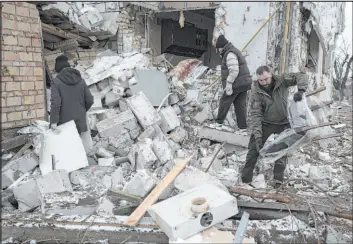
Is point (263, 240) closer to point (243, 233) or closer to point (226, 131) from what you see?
point (243, 233)

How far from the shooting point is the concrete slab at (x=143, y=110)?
220 inches

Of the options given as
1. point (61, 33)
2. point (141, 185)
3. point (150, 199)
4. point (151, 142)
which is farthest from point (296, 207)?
point (61, 33)

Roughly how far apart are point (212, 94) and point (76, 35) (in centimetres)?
309

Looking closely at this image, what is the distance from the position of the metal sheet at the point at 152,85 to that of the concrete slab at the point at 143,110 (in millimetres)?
385

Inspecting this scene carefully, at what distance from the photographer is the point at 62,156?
4.50 m

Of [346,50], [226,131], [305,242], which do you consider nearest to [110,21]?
[226,131]

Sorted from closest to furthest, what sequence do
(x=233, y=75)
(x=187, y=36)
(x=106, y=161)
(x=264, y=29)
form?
1. (x=106, y=161)
2. (x=233, y=75)
3. (x=264, y=29)
4. (x=187, y=36)

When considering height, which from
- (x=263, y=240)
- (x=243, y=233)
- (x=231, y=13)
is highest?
(x=231, y=13)

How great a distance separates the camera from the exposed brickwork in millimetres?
4473

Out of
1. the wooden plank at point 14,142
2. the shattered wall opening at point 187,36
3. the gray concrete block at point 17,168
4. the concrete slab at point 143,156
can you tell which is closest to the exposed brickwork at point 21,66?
the wooden plank at point 14,142

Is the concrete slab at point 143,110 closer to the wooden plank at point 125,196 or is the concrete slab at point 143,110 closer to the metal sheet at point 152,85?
the metal sheet at point 152,85

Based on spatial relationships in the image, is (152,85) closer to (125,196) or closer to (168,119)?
(168,119)

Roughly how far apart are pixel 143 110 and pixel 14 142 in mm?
2109

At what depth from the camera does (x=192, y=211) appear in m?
2.51
